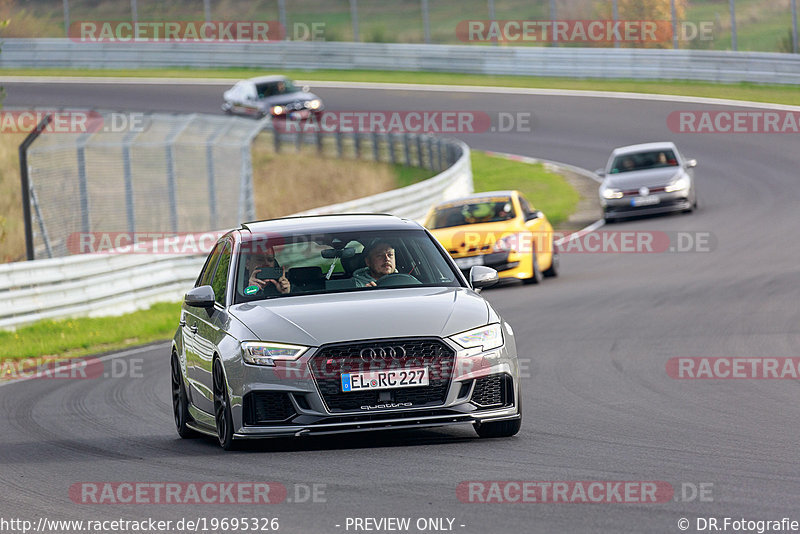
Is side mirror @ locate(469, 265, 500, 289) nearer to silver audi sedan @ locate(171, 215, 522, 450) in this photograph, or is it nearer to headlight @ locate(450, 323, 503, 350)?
silver audi sedan @ locate(171, 215, 522, 450)

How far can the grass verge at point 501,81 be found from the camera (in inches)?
1702

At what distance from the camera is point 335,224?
972 cm

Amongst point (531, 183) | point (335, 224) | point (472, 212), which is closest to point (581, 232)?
point (472, 212)

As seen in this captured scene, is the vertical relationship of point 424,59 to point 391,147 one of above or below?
above

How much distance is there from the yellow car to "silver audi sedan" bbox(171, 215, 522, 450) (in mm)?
10807

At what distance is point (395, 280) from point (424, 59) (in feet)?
145

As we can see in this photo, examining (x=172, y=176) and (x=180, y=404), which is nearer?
(x=180, y=404)

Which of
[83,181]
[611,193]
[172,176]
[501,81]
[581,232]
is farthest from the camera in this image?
[501,81]

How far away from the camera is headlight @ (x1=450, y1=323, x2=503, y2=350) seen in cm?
845

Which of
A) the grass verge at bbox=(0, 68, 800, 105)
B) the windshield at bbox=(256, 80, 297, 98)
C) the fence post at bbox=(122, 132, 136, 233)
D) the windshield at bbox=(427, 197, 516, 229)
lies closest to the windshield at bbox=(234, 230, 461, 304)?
the windshield at bbox=(427, 197, 516, 229)

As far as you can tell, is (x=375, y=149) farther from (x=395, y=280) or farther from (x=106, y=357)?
(x=395, y=280)

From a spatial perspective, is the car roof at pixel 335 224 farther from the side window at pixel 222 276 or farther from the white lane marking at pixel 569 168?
the white lane marking at pixel 569 168

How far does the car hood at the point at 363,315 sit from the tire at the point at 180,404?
1.28 meters

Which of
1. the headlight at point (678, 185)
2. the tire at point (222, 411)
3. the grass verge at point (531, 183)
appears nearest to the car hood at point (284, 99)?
the grass verge at point (531, 183)
